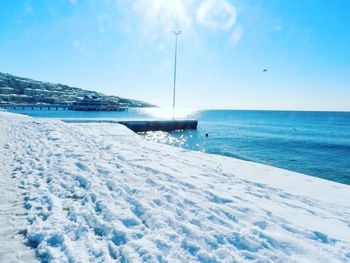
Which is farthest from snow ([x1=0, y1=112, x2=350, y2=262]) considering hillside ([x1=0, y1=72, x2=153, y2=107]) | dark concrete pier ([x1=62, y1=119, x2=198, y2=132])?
hillside ([x1=0, y1=72, x2=153, y2=107])

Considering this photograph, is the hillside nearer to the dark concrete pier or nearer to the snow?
→ the dark concrete pier

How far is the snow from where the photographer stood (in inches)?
125

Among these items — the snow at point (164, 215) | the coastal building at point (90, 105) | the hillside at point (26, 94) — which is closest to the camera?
the snow at point (164, 215)

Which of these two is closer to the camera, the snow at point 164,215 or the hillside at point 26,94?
the snow at point 164,215

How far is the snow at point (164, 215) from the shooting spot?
3.18m

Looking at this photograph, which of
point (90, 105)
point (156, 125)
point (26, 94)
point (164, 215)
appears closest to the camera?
point (164, 215)

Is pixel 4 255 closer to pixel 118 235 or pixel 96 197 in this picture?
pixel 118 235

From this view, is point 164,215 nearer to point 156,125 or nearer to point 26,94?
point 156,125

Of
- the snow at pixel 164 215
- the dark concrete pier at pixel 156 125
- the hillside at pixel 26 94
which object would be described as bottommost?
the dark concrete pier at pixel 156 125

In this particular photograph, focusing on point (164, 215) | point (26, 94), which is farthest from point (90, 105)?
point (164, 215)

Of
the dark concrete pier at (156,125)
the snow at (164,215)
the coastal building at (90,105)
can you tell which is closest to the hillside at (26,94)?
the coastal building at (90,105)

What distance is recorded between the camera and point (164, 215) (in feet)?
13.6

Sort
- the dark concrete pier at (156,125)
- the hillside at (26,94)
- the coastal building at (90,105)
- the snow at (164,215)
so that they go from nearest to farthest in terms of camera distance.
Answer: the snow at (164,215), the dark concrete pier at (156,125), the coastal building at (90,105), the hillside at (26,94)

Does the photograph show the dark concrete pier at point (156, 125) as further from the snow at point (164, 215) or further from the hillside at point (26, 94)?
the hillside at point (26, 94)
